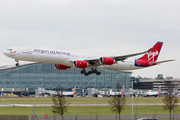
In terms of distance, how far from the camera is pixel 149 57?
64938mm

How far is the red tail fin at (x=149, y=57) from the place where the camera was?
63.6 m

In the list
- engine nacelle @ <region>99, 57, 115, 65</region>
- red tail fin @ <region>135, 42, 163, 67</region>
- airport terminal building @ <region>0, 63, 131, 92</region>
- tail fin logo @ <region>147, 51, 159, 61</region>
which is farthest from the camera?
airport terminal building @ <region>0, 63, 131, 92</region>

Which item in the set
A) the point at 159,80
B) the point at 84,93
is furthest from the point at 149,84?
the point at 84,93

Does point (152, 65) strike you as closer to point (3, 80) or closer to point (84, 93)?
point (84, 93)

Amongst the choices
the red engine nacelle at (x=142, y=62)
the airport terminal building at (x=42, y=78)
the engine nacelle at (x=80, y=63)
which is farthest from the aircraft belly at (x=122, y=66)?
the airport terminal building at (x=42, y=78)

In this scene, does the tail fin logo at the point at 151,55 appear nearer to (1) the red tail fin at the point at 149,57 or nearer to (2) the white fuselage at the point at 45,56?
(1) the red tail fin at the point at 149,57

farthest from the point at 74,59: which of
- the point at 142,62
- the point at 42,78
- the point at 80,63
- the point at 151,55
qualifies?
the point at 42,78

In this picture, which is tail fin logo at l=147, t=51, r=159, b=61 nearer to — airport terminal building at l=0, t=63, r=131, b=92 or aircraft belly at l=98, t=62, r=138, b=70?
aircraft belly at l=98, t=62, r=138, b=70

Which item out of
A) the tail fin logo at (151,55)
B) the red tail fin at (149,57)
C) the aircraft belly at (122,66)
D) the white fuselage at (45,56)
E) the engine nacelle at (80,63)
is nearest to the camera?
the white fuselage at (45,56)

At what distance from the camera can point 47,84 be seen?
10800 centimetres

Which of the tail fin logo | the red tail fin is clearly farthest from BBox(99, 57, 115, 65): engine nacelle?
the tail fin logo

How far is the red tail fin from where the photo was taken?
6362 cm

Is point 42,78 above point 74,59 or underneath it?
underneath

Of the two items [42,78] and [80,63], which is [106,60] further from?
[42,78]
